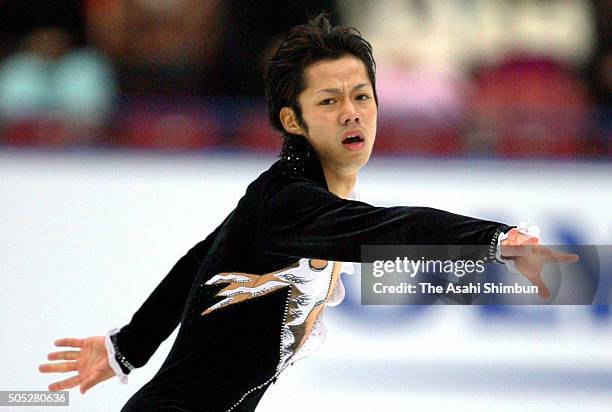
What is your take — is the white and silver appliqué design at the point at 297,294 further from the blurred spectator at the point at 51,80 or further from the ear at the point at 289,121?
the blurred spectator at the point at 51,80

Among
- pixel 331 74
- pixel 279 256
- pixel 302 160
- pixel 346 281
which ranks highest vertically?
pixel 331 74

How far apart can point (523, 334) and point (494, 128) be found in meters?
1.06

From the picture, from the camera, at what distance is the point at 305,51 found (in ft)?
9.88

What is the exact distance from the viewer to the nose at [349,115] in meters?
2.95

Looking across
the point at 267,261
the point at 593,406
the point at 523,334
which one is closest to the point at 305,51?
the point at 267,261

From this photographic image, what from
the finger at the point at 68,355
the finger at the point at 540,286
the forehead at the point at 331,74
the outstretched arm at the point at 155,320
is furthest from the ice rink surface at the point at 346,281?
the finger at the point at 540,286

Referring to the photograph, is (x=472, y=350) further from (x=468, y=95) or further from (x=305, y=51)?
(x=305, y=51)

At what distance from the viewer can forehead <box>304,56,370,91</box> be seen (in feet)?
9.80

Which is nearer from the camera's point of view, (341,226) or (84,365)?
(341,226)

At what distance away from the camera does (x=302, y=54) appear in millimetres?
3012

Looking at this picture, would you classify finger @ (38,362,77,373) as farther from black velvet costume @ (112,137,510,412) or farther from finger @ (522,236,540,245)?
finger @ (522,236,540,245)

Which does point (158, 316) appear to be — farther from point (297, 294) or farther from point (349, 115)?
point (349, 115)

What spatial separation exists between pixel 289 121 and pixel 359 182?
1.51m

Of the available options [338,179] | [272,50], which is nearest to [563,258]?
[338,179]
